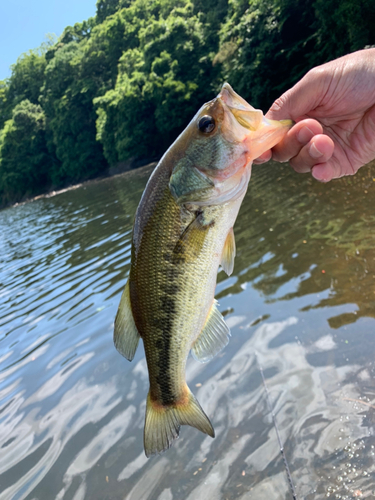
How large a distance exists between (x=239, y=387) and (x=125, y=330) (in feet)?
10.0

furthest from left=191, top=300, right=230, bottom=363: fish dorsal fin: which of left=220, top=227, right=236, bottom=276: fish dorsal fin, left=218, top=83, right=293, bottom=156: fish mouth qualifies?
left=218, top=83, right=293, bottom=156: fish mouth

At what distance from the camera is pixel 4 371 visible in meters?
6.68

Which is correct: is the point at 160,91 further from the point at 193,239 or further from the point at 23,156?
the point at 193,239

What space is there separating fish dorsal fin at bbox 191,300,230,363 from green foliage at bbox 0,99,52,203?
6911 centimetres

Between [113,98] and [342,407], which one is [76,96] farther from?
[342,407]

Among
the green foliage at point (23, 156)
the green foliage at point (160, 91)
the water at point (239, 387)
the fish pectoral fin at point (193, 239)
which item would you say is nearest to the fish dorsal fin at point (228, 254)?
the fish pectoral fin at point (193, 239)

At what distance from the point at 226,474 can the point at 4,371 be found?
15.4 ft

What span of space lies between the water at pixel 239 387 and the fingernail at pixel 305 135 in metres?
3.00

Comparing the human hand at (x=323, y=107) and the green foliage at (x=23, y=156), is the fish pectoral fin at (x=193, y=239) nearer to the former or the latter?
the human hand at (x=323, y=107)

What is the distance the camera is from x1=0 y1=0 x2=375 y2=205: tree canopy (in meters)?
33.2

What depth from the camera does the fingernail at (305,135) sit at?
7.41 ft

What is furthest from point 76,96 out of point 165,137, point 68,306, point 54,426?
point 54,426

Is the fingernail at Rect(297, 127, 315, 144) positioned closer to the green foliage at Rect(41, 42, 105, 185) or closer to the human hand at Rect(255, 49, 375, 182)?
the human hand at Rect(255, 49, 375, 182)

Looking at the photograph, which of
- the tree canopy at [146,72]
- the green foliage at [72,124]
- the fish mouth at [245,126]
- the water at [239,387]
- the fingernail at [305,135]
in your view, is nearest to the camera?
the fish mouth at [245,126]
